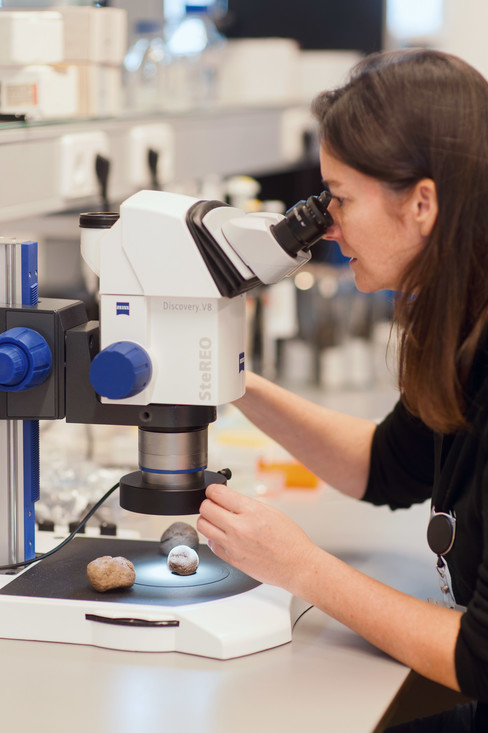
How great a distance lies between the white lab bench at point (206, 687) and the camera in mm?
982

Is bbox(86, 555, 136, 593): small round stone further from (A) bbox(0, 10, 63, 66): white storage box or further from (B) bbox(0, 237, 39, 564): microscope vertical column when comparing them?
(A) bbox(0, 10, 63, 66): white storage box

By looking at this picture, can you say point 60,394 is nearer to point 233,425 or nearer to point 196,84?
point 233,425

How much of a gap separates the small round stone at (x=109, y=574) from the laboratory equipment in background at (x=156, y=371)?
1 centimetres

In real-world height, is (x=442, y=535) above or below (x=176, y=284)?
below

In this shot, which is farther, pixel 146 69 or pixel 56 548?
pixel 146 69

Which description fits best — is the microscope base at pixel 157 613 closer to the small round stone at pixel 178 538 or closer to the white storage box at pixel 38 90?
the small round stone at pixel 178 538

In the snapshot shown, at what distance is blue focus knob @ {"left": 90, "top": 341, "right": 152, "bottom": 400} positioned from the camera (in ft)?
3.53

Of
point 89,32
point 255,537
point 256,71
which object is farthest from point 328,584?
point 256,71

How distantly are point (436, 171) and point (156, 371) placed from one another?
378 millimetres

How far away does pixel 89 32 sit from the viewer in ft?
5.97

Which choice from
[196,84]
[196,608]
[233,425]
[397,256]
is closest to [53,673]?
[196,608]

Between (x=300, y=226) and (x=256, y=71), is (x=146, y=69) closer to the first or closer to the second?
(x=256, y=71)

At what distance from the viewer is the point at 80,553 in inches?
51.5

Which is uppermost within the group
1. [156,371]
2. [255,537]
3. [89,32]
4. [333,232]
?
[89,32]
